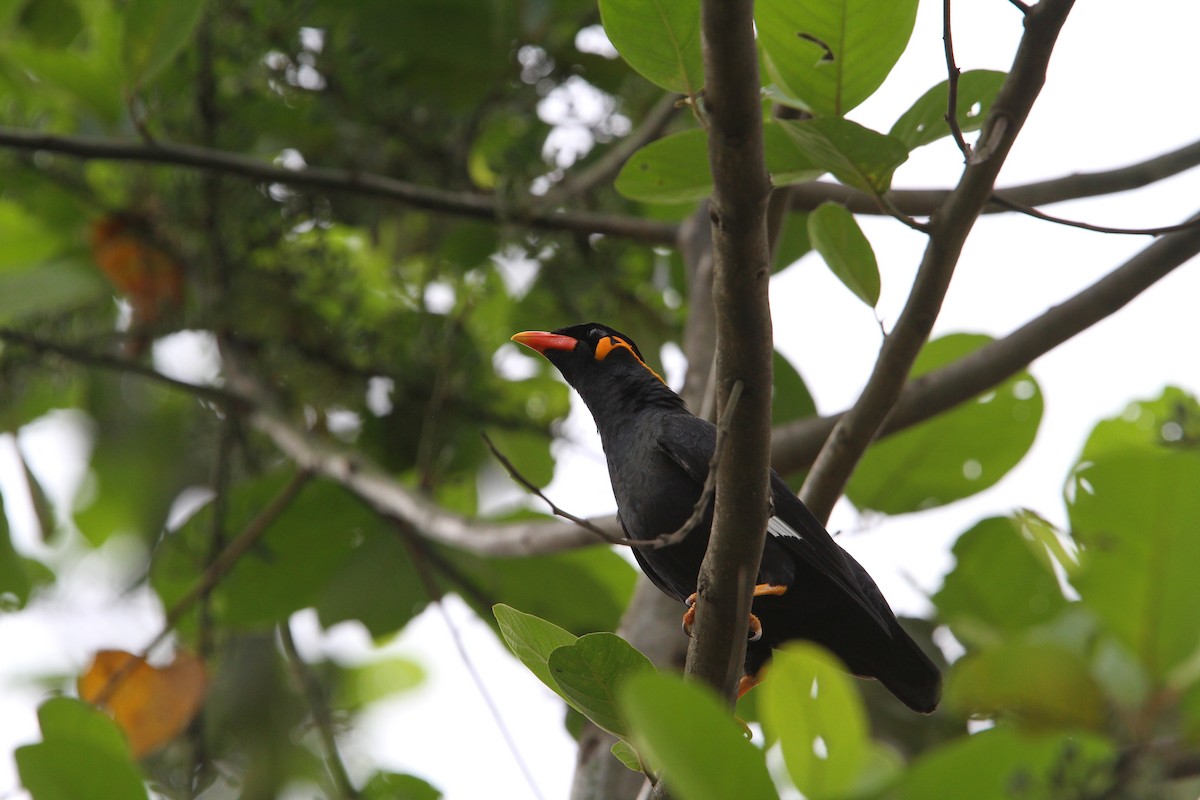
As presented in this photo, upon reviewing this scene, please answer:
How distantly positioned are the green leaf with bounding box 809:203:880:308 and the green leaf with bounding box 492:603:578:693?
952 mm

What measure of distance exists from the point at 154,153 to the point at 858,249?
2327 millimetres

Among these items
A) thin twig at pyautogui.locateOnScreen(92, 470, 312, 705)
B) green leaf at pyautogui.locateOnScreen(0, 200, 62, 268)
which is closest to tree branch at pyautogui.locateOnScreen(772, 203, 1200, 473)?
thin twig at pyautogui.locateOnScreen(92, 470, 312, 705)

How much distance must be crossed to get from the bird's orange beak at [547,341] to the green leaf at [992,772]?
7.72ft

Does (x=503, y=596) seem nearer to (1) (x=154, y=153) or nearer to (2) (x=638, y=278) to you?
(2) (x=638, y=278)

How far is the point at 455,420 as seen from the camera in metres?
4.20

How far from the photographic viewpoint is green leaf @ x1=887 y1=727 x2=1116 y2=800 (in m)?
1.35

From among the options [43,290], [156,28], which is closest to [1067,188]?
[156,28]

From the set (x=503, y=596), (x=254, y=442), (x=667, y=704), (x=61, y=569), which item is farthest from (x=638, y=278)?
(x=667, y=704)

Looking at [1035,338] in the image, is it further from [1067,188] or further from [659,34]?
[659,34]

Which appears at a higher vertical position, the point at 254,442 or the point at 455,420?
the point at 254,442

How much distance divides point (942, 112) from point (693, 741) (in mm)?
1433

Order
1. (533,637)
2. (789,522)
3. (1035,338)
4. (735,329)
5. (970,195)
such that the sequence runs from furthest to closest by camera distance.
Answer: (789,522) → (1035,338) → (970,195) → (533,637) → (735,329)

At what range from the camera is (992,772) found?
137 centimetres

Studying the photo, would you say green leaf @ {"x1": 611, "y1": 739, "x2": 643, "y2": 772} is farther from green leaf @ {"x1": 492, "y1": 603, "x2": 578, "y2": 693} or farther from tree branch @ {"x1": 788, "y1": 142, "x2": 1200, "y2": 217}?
tree branch @ {"x1": 788, "y1": 142, "x2": 1200, "y2": 217}
